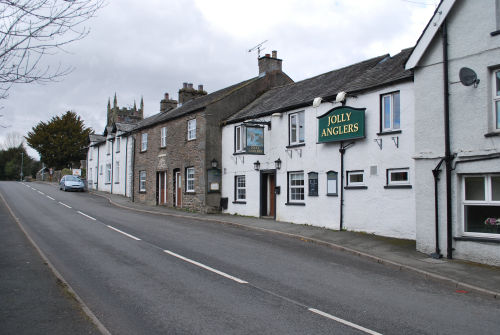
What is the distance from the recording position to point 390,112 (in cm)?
1428

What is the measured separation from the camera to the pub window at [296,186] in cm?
1795

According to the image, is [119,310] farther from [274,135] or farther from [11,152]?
[11,152]

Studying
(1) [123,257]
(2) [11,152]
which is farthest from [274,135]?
(2) [11,152]

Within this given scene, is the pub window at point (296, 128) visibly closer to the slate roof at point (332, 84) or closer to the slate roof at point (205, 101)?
the slate roof at point (332, 84)

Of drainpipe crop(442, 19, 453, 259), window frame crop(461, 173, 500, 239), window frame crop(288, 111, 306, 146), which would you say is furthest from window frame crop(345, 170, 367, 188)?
window frame crop(461, 173, 500, 239)

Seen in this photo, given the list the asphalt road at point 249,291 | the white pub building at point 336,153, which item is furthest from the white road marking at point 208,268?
the white pub building at point 336,153

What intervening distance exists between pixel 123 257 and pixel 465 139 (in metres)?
9.23

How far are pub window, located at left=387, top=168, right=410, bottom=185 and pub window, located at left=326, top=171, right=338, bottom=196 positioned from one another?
239 centimetres

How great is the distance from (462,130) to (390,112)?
3.73m

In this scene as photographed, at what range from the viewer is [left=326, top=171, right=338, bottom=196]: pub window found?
16.0 metres

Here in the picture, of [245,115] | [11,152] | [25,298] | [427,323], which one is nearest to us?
[427,323]

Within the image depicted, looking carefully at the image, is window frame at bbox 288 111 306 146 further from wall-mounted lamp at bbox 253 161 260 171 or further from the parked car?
the parked car

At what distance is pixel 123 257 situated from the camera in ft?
34.7

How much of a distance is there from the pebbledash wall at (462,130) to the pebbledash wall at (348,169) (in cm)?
180
